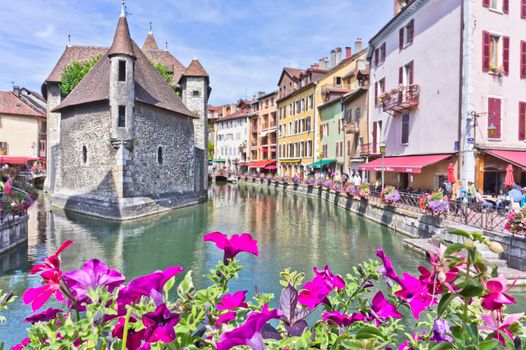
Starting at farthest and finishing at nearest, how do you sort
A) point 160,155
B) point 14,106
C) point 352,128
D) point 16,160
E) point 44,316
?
point 14,106 → point 16,160 → point 352,128 → point 160,155 → point 44,316

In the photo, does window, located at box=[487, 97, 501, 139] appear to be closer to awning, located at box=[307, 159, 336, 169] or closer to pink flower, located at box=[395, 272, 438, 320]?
pink flower, located at box=[395, 272, 438, 320]

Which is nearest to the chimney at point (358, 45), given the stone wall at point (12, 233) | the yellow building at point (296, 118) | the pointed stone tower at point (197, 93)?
the yellow building at point (296, 118)

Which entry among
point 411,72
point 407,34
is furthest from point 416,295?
point 407,34

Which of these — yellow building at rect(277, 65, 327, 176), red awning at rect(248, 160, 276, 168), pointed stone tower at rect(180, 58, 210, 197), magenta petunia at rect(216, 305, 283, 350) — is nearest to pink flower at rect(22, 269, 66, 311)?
magenta petunia at rect(216, 305, 283, 350)

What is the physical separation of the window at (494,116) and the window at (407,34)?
6290 mm

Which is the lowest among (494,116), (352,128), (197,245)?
(197,245)

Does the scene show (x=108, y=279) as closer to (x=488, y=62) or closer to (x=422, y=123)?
(x=488, y=62)

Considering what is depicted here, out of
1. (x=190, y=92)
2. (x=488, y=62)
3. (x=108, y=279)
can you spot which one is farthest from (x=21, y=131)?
(x=108, y=279)

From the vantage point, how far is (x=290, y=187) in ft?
142

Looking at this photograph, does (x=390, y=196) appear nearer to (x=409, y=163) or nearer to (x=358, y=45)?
(x=409, y=163)

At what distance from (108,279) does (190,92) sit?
102 ft

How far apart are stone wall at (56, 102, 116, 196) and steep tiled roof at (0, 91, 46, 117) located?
88.2 ft

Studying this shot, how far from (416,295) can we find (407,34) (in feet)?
77.4

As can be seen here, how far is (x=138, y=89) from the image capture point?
913 inches
